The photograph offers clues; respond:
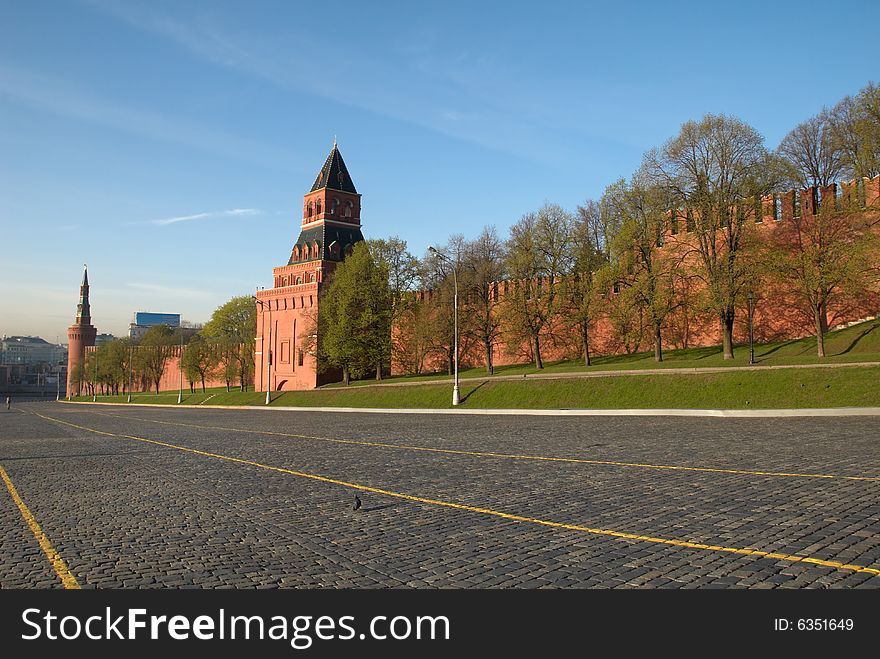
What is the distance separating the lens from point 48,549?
6355mm

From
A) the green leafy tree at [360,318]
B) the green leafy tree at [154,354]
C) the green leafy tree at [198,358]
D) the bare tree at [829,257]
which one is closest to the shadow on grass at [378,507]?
the bare tree at [829,257]

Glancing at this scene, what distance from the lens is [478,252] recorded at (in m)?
55.2

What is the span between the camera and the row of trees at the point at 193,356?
3250 inches

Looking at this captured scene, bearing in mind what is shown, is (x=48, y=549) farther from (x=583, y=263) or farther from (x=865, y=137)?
(x=583, y=263)

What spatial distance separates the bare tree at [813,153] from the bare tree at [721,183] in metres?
8.98

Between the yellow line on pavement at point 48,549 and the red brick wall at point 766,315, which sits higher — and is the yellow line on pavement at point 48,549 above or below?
below

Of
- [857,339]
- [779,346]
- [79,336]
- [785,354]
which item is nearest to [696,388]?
[785,354]

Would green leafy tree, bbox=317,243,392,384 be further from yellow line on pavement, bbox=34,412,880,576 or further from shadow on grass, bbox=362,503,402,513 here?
shadow on grass, bbox=362,503,402,513

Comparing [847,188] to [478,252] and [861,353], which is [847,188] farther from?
[478,252]

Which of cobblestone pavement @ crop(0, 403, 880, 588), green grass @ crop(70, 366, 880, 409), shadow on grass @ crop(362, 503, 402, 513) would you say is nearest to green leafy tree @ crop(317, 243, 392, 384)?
green grass @ crop(70, 366, 880, 409)

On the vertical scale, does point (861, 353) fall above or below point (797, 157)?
below

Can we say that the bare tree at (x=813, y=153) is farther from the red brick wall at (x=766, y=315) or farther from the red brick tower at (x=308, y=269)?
the red brick tower at (x=308, y=269)
